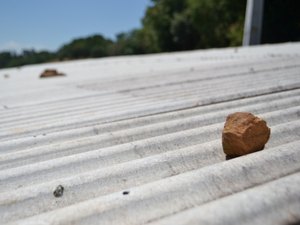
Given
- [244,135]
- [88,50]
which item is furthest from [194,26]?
[244,135]

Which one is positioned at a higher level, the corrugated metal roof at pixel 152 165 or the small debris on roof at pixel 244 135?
the small debris on roof at pixel 244 135

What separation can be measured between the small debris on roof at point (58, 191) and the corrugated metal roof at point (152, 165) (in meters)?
0.02

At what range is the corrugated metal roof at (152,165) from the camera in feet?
4.39

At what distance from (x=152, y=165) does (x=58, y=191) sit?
0.49 meters

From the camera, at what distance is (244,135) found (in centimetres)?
175

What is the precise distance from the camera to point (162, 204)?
4.62 ft

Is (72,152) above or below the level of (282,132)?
below

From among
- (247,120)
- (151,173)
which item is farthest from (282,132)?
(151,173)

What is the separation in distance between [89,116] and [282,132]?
1709 millimetres

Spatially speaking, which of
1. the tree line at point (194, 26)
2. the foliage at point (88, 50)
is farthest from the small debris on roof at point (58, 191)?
the foliage at point (88, 50)

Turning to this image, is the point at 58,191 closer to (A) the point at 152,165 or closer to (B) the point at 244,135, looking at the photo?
(A) the point at 152,165

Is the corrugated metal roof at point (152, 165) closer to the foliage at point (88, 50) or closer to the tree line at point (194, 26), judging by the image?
the tree line at point (194, 26)

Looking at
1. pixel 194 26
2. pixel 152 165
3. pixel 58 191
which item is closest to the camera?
pixel 58 191

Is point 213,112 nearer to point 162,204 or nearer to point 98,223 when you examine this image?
point 162,204
